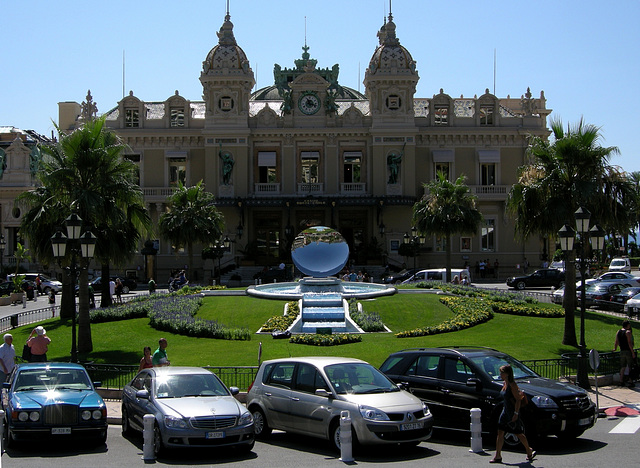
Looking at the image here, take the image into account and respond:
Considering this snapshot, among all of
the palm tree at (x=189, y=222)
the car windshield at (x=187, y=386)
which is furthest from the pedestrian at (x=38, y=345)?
the palm tree at (x=189, y=222)

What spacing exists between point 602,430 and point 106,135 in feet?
65.1

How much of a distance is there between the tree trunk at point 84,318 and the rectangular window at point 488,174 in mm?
45433

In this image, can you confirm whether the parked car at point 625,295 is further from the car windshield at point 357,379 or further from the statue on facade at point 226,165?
the statue on facade at point 226,165

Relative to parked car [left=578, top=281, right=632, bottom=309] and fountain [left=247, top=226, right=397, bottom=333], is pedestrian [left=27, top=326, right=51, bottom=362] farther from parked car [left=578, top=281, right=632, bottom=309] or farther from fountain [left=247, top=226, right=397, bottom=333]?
parked car [left=578, top=281, right=632, bottom=309]

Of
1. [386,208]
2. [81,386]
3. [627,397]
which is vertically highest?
[386,208]

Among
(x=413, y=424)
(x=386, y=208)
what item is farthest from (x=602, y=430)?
(x=386, y=208)

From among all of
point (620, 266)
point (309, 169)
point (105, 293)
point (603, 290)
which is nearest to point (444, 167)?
point (309, 169)

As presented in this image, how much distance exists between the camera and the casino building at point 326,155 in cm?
6372

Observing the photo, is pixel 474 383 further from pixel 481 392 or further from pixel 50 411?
pixel 50 411

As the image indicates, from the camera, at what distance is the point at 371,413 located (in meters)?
13.1

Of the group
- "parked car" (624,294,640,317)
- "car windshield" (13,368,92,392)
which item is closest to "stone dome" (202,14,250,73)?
"parked car" (624,294,640,317)

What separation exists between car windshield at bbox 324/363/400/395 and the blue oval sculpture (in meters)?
21.8

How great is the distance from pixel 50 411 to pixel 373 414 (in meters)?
5.72

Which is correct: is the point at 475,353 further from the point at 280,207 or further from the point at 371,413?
the point at 280,207
